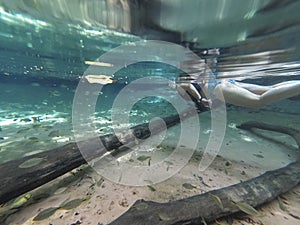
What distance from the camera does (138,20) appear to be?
6.66m

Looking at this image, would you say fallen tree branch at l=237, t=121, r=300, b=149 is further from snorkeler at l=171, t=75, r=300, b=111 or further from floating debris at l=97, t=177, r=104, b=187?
floating debris at l=97, t=177, r=104, b=187

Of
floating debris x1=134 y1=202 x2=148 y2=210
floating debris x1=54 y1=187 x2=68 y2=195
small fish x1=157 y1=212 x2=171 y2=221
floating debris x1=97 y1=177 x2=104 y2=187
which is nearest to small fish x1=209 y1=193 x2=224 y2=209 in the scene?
small fish x1=157 y1=212 x2=171 y2=221

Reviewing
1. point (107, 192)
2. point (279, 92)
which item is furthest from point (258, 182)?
point (279, 92)

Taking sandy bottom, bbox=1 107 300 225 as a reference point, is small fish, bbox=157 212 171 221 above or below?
above

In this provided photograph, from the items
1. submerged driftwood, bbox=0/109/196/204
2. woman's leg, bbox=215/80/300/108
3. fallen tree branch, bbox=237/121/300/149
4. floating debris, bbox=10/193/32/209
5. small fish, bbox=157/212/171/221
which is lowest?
fallen tree branch, bbox=237/121/300/149

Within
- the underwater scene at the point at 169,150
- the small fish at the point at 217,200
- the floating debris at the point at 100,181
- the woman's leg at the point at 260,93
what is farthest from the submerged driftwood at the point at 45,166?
the woman's leg at the point at 260,93

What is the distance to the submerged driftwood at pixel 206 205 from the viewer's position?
2.55 meters

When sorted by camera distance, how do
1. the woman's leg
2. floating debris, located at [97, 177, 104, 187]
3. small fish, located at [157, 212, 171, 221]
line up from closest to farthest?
small fish, located at [157, 212, 171, 221] < floating debris, located at [97, 177, 104, 187] < the woman's leg

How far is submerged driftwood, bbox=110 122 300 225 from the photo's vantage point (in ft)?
8.38

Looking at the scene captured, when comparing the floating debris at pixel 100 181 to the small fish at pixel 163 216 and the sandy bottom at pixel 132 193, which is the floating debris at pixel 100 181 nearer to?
the sandy bottom at pixel 132 193

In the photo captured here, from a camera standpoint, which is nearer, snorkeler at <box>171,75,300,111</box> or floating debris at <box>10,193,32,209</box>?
floating debris at <box>10,193,32,209</box>

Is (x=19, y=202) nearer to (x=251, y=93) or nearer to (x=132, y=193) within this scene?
(x=132, y=193)

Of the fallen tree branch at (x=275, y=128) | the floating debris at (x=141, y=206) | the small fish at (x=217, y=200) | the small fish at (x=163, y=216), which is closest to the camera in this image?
the small fish at (x=163, y=216)

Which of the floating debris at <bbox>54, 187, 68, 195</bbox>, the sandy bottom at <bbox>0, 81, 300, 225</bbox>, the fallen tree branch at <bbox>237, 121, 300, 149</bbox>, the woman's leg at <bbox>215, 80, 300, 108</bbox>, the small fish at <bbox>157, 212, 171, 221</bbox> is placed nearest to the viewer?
the small fish at <bbox>157, 212, 171, 221</bbox>
